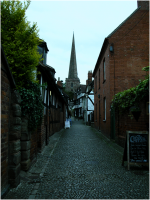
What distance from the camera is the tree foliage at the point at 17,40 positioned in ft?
17.4

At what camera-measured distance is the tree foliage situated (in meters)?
5.31

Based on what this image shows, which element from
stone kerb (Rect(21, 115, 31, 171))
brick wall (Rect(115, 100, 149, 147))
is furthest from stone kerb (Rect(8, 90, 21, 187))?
brick wall (Rect(115, 100, 149, 147))

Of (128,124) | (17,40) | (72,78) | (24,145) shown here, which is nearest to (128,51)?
(128,124)

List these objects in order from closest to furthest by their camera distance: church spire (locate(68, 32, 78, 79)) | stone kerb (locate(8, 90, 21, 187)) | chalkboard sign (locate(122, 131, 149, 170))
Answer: stone kerb (locate(8, 90, 21, 187)), chalkboard sign (locate(122, 131, 149, 170)), church spire (locate(68, 32, 78, 79))

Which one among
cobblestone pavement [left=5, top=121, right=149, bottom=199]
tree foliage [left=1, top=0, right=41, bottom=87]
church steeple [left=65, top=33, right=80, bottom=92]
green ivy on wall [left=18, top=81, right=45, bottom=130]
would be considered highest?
church steeple [left=65, top=33, right=80, bottom=92]

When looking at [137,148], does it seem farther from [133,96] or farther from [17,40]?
[17,40]

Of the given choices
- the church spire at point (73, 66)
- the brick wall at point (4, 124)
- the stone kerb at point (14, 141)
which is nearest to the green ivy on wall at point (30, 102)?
the stone kerb at point (14, 141)

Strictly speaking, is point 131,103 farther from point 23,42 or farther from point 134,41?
point 134,41

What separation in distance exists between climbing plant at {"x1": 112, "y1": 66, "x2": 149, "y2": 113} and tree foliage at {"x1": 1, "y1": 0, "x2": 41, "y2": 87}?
4146 millimetres

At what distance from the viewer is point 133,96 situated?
8867 millimetres

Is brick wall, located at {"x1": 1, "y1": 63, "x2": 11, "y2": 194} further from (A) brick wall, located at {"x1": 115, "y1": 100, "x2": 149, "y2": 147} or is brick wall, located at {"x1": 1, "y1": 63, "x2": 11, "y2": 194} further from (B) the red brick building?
(B) the red brick building

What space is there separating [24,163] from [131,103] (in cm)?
537

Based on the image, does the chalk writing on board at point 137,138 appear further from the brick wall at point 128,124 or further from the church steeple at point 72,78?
the church steeple at point 72,78

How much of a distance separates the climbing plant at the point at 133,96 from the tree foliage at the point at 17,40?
163 inches
